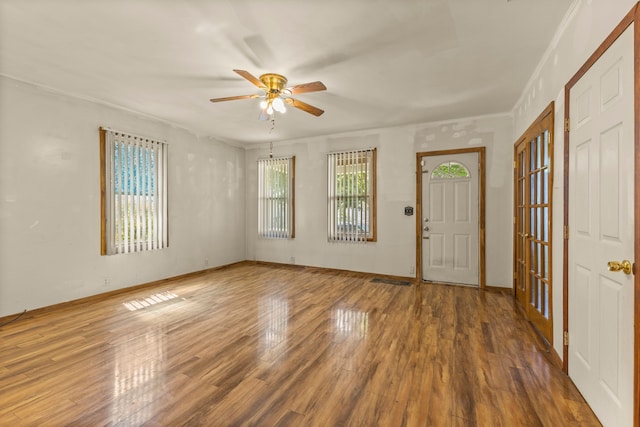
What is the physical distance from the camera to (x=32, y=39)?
8.74 ft

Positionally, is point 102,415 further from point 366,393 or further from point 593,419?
point 593,419

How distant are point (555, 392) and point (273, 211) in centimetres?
565

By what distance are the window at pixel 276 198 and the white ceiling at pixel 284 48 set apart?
2455 millimetres

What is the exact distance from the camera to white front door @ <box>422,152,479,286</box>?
498 cm

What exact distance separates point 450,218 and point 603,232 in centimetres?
340

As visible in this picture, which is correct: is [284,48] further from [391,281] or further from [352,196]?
[391,281]

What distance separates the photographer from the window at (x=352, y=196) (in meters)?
5.75

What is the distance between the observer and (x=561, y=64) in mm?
2492

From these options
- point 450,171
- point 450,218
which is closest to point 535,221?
point 450,218

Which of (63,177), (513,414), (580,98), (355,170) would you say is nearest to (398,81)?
(580,98)

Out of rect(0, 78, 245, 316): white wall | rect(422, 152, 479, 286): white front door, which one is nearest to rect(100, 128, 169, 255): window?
rect(0, 78, 245, 316): white wall

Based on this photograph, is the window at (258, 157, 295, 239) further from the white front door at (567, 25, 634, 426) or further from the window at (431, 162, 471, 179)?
the white front door at (567, 25, 634, 426)

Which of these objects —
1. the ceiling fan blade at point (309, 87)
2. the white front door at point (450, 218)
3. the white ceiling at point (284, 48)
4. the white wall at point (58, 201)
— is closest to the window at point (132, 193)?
the white wall at point (58, 201)

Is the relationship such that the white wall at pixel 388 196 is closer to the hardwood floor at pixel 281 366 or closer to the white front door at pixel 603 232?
the hardwood floor at pixel 281 366
